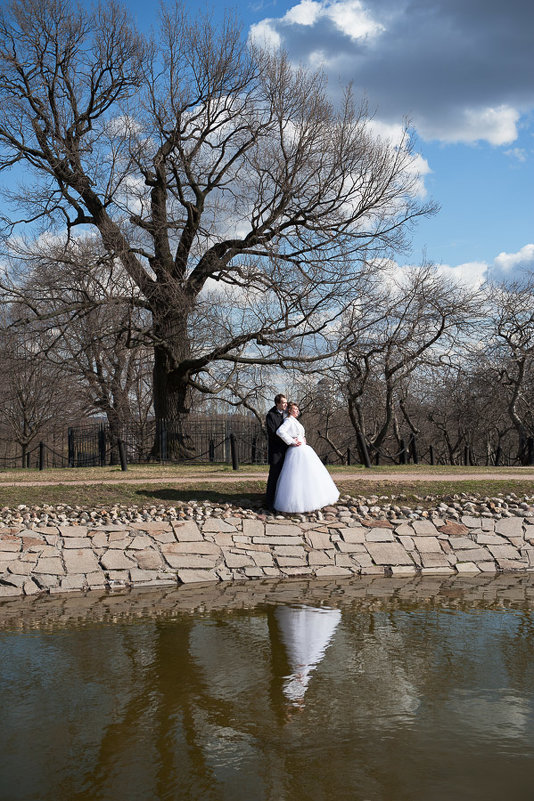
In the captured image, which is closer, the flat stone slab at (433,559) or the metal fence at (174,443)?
the flat stone slab at (433,559)

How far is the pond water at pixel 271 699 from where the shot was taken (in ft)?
14.2

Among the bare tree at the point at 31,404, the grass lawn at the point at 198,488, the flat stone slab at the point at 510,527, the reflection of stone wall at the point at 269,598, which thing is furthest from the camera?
the bare tree at the point at 31,404

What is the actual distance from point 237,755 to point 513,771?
1705 mm

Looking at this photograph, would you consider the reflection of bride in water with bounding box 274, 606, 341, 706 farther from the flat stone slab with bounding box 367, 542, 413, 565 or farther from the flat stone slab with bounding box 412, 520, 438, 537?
the flat stone slab with bounding box 412, 520, 438, 537

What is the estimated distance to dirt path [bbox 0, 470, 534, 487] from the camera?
15219 millimetres

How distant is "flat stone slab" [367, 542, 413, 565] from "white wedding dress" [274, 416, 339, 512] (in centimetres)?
134

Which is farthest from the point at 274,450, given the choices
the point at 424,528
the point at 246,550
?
the point at 424,528

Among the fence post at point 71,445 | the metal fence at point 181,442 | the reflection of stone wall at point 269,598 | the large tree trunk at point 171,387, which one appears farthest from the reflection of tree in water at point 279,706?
the fence post at point 71,445

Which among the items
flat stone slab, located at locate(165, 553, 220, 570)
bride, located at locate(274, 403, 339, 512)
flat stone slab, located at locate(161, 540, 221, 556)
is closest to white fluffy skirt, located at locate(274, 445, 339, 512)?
bride, located at locate(274, 403, 339, 512)

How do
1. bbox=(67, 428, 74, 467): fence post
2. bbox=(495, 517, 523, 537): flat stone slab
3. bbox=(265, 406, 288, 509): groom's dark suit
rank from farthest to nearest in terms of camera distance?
bbox=(67, 428, 74, 467): fence post < bbox=(265, 406, 288, 509): groom's dark suit < bbox=(495, 517, 523, 537): flat stone slab

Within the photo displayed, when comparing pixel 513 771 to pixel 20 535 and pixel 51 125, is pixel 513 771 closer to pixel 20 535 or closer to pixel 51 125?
pixel 20 535

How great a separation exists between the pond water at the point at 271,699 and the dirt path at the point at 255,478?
20.1ft

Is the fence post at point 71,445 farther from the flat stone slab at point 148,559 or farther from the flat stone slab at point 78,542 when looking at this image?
the flat stone slab at point 148,559

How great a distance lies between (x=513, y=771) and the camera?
14.4 feet
